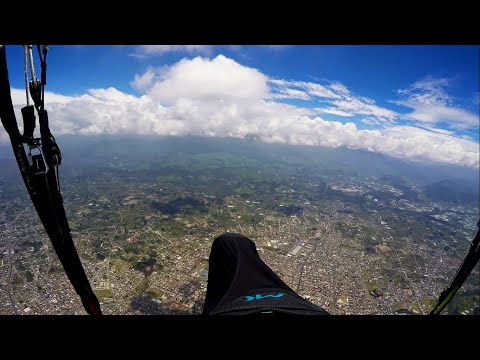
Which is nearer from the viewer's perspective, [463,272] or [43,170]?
[43,170]

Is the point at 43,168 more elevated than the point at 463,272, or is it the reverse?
the point at 43,168

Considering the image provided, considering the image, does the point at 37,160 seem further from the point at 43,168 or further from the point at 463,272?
the point at 463,272

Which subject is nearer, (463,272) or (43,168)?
(43,168)

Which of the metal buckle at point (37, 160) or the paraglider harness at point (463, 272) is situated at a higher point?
the metal buckle at point (37, 160)

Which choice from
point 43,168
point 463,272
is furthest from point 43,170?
point 463,272

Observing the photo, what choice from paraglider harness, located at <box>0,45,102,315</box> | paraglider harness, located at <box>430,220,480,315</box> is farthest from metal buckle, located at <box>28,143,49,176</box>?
paraglider harness, located at <box>430,220,480,315</box>

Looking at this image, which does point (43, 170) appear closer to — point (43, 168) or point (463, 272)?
point (43, 168)

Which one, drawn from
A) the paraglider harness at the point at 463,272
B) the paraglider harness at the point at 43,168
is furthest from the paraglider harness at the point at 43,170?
the paraglider harness at the point at 463,272

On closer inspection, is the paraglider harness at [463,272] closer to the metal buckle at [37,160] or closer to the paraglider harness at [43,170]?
the paraglider harness at [43,170]
